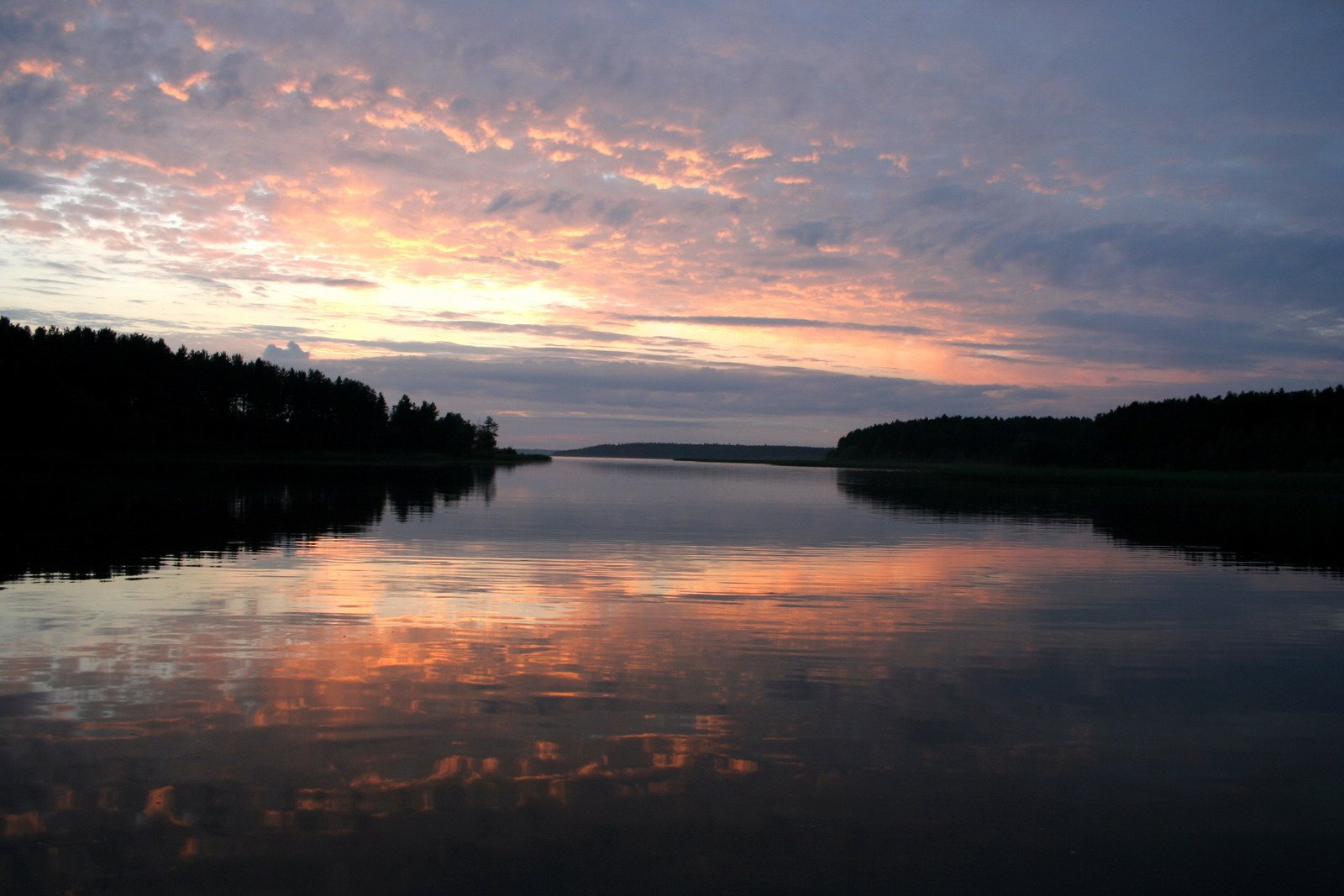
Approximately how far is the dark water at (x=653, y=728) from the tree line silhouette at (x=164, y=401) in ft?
261

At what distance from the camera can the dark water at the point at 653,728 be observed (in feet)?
18.2

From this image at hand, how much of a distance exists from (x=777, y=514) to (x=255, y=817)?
31.6 meters

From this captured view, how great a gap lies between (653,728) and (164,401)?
4144 inches

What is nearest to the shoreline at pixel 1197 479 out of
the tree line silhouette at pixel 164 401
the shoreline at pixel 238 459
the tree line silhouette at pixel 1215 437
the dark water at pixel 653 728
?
the tree line silhouette at pixel 1215 437

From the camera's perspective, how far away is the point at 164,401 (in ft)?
318

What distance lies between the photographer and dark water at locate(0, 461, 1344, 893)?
5.54 metres

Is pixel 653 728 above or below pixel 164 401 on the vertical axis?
below

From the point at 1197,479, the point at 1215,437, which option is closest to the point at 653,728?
the point at 1197,479

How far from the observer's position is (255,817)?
5.93 m

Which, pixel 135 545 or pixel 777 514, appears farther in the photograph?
pixel 777 514

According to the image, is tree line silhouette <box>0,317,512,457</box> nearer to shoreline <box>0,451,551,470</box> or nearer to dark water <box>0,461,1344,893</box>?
shoreline <box>0,451,551,470</box>

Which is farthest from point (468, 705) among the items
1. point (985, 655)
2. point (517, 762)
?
point (985, 655)

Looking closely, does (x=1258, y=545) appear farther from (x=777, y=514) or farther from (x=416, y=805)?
(x=416, y=805)

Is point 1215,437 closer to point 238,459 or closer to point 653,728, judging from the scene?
point 238,459
